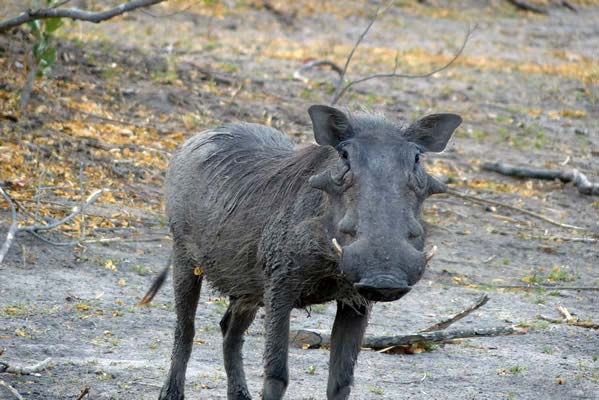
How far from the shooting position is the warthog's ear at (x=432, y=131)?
4.07m

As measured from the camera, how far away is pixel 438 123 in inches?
162

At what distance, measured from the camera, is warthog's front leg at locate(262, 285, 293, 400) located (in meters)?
4.12

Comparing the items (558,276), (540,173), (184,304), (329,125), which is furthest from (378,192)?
(540,173)

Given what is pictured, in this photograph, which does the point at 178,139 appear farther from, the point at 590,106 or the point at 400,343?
the point at 590,106

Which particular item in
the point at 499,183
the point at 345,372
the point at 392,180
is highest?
the point at 392,180

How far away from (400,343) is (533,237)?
3096 millimetres

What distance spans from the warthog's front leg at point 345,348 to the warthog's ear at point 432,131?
26.3 inches

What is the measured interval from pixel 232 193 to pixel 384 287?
51.2 inches

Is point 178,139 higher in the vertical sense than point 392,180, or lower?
lower

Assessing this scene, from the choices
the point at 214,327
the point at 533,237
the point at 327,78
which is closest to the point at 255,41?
the point at 327,78

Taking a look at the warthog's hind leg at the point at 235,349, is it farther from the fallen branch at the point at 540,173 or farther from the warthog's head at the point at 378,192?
the fallen branch at the point at 540,173

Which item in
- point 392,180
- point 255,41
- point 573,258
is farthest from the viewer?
point 255,41

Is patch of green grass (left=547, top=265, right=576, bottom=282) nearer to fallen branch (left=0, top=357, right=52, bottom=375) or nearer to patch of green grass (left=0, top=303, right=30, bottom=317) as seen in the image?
patch of green grass (left=0, top=303, right=30, bottom=317)

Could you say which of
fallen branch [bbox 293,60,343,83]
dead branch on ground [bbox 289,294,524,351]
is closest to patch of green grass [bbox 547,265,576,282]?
dead branch on ground [bbox 289,294,524,351]
